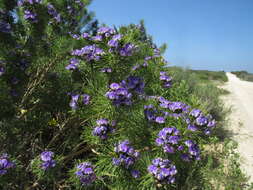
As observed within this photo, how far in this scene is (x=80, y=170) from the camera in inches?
73.2

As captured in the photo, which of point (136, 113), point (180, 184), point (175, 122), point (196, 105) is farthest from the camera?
point (180, 184)

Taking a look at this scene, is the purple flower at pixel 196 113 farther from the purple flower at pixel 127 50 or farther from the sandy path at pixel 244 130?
the sandy path at pixel 244 130

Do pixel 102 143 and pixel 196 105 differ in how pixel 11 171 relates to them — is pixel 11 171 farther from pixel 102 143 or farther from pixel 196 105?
pixel 196 105

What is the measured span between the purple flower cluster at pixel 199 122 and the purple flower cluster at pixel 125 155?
1.57ft

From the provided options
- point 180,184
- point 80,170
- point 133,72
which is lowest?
point 180,184

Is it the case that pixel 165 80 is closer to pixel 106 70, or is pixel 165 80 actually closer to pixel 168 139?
pixel 106 70

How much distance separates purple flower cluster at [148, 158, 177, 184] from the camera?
61.0 inches

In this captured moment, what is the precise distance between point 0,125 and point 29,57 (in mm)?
725

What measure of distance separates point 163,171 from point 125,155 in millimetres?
313

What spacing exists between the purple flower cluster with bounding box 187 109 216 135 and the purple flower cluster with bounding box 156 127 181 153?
0.15 metres

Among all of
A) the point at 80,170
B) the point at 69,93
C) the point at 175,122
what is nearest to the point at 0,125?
the point at 69,93

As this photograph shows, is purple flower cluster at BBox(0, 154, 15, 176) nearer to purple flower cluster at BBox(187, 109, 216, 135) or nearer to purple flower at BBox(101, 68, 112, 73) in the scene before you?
purple flower at BBox(101, 68, 112, 73)

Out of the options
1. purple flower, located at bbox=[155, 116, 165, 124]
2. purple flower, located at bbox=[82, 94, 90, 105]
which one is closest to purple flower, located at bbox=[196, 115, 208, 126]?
purple flower, located at bbox=[155, 116, 165, 124]

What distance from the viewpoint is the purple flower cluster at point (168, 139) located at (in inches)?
64.2
